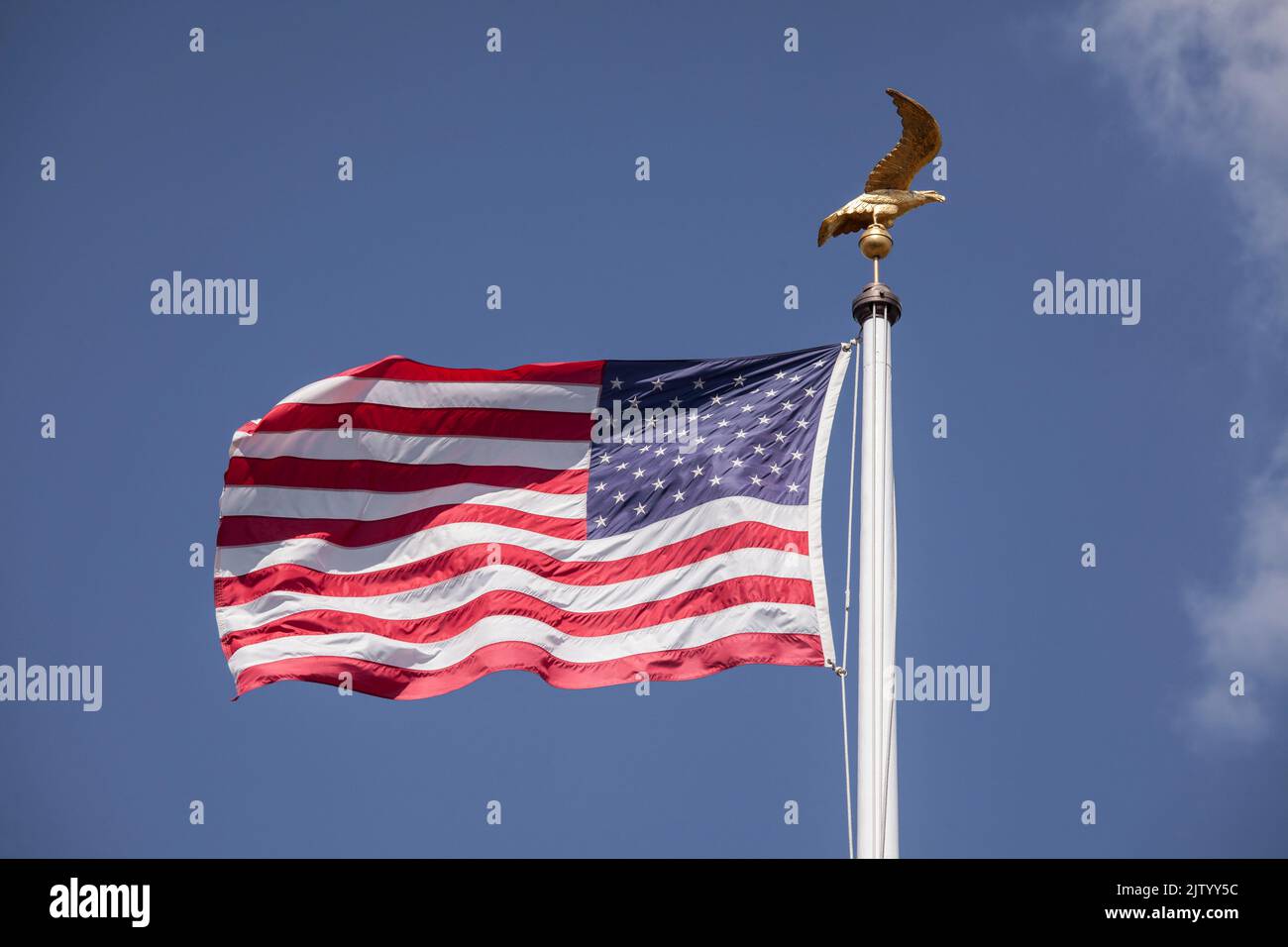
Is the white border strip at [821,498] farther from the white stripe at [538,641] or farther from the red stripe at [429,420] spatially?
the red stripe at [429,420]

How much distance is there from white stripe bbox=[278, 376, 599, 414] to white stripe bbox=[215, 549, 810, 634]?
7.05 feet

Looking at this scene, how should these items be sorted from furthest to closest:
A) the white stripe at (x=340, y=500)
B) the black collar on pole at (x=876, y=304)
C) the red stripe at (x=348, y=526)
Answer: the white stripe at (x=340, y=500), the red stripe at (x=348, y=526), the black collar on pole at (x=876, y=304)

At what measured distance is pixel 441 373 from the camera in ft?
Answer: 81.0

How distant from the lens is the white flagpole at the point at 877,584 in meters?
18.6

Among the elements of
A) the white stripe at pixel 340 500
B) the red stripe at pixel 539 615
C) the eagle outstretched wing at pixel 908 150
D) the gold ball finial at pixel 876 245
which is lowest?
the red stripe at pixel 539 615

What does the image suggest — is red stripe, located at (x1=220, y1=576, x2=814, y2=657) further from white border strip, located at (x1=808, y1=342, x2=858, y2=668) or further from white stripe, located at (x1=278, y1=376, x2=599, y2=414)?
white stripe, located at (x1=278, y1=376, x2=599, y2=414)

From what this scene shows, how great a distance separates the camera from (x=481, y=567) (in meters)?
23.6

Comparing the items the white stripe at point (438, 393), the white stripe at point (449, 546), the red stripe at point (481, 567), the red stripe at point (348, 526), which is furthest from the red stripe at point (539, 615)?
the white stripe at point (438, 393)

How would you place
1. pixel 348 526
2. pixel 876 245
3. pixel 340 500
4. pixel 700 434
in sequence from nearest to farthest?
pixel 876 245
pixel 700 434
pixel 348 526
pixel 340 500

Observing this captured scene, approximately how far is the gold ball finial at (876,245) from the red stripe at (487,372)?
377 cm

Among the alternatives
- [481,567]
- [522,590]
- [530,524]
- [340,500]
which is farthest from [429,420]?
[522,590]

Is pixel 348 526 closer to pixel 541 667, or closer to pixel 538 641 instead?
pixel 538 641

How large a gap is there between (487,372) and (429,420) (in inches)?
36.3

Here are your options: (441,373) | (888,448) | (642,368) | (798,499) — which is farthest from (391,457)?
(888,448)
